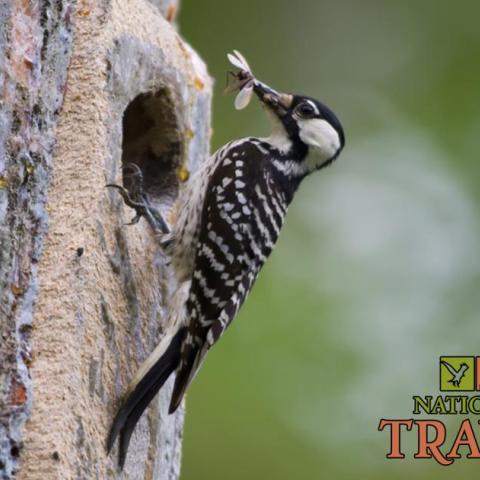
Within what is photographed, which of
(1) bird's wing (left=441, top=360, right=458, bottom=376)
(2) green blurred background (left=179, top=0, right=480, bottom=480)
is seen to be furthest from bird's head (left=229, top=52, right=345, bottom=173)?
(1) bird's wing (left=441, top=360, right=458, bottom=376)

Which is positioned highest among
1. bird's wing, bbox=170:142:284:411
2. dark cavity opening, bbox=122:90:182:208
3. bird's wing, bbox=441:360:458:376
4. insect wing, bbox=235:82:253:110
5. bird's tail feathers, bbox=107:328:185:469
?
bird's wing, bbox=441:360:458:376

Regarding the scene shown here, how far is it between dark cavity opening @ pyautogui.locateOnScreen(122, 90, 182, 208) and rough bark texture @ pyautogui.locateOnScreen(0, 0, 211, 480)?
6 cm

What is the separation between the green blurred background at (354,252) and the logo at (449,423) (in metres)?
0.05

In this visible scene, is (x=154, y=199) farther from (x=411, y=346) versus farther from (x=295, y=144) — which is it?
(x=411, y=346)

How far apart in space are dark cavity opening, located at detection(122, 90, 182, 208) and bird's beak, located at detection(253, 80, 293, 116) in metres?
0.41

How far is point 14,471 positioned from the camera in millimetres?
3141

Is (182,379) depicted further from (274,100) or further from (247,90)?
(274,100)

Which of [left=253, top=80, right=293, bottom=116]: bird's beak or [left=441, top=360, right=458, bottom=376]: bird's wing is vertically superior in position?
[left=253, top=80, right=293, bottom=116]: bird's beak

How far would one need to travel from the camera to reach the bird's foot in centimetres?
396

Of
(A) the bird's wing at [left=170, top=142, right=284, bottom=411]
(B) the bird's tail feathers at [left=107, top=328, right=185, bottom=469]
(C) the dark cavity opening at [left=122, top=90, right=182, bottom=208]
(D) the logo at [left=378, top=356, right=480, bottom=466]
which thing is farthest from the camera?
(D) the logo at [left=378, top=356, right=480, bottom=466]

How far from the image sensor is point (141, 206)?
3.97m

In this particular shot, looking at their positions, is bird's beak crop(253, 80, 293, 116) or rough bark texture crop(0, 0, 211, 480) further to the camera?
bird's beak crop(253, 80, 293, 116)

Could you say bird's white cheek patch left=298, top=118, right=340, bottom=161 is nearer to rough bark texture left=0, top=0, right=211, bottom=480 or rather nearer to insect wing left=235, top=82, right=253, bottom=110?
insect wing left=235, top=82, right=253, bottom=110

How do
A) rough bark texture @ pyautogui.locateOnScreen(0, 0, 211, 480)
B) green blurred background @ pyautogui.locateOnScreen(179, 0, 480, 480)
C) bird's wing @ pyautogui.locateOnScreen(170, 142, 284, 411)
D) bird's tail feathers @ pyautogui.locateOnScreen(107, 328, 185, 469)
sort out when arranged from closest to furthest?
1. rough bark texture @ pyautogui.locateOnScreen(0, 0, 211, 480)
2. bird's tail feathers @ pyautogui.locateOnScreen(107, 328, 185, 469)
3. bird's wing @ pyautogui.locateOnScreen(170, 142, 284, 411)
4. green blurred background @ pyautogui.locateOnScreen(179, 0, 480, 480)
